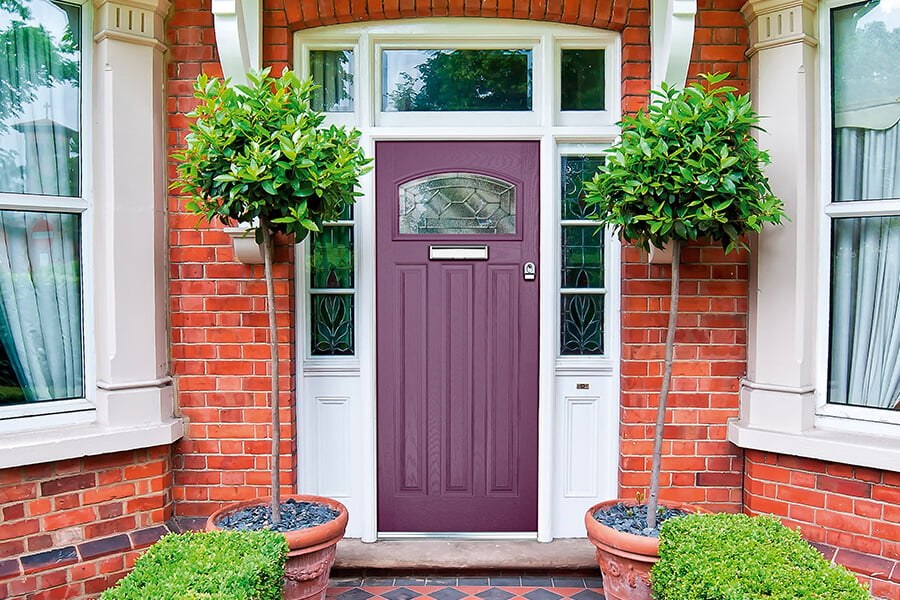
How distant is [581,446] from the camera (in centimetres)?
383

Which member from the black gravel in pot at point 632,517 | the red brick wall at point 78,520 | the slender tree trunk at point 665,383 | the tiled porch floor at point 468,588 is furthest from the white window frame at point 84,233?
the slender tree trunk at point 665,383

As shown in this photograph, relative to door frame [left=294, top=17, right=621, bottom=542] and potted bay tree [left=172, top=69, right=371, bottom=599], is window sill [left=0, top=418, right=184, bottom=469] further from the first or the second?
door frame [left=294, top=17, right=621, bottom=542]

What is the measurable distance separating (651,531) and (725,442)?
81cm

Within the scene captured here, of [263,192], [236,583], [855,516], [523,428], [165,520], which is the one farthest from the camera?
[523,428]

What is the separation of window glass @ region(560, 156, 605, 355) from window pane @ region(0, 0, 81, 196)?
8.04 feet

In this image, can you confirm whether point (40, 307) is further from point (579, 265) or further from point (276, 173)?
point (579, 265)

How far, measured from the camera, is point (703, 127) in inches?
115

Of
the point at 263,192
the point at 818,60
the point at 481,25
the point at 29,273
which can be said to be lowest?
the point at 29,273

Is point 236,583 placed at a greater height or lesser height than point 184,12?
lesser

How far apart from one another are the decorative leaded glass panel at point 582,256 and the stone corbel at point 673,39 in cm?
83

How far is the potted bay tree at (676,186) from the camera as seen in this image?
113 inches

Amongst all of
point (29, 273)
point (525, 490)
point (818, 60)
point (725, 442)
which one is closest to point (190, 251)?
point (29, 273)

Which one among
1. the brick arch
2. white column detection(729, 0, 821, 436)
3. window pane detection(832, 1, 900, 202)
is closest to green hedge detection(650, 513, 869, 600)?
white column detection(729, 0, 821, 436)

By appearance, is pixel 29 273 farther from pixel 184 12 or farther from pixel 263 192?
pixel 184 12
